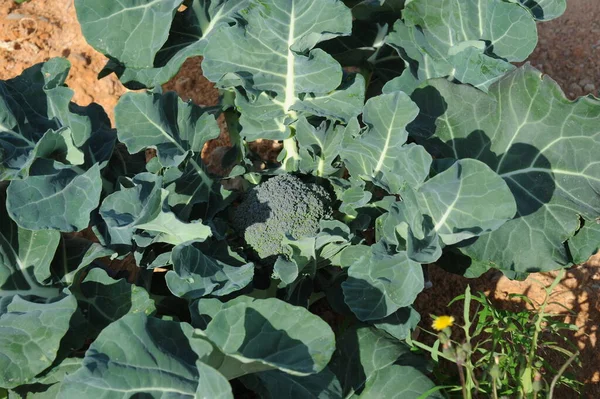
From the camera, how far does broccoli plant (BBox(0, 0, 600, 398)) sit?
5.58ft

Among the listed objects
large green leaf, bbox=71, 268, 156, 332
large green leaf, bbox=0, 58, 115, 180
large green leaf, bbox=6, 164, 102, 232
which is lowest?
large green leaf, bbox=71, 268, 156, 332

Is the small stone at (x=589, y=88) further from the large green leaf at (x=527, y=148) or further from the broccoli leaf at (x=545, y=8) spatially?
the large green leaf at (x=527, y=148)

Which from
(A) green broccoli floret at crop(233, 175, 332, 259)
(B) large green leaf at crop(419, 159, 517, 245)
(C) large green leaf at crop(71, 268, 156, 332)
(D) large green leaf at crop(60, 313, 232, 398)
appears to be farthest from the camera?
(A) green broccoli floret at crop(233, 175, 332, 259)

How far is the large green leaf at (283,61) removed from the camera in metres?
1.96

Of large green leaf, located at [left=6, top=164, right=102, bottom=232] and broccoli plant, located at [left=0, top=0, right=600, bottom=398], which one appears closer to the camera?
broccoli plant, located at [left=0, top=0, right=600, bottom=398]

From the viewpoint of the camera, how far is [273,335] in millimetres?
Result: 1654

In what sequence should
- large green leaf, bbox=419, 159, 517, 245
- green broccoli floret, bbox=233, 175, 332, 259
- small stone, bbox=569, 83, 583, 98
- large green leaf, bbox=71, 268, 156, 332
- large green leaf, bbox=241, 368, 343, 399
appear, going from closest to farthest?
large green leaf, bbox=419, 159, 517, 245 < large green leaf, bbox=241, 368, 343, 399 < large green leaf, bbox=71, 268, 156, 332 < green broccoli floret, bbox=233, 175, 332, 259 < small stone, bbox=569, 83, 583, 98

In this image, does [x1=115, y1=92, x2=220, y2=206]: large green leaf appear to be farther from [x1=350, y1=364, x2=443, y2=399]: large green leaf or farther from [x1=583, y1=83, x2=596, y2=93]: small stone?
[x1=583, y1=83, x2=596, y2=93]: small stone

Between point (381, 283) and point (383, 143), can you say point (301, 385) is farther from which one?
point (383, 143)

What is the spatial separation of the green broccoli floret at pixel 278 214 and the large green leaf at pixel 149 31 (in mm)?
491

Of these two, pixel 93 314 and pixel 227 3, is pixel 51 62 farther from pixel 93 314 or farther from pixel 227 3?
pixel 93 314

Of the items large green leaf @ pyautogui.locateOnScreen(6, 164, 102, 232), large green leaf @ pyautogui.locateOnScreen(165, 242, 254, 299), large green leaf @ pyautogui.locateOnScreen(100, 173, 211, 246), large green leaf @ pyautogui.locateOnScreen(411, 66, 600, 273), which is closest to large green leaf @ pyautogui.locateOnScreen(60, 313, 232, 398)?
large green leaf @ pyautogui.locateOnScreen(165, 242, 254, 299)

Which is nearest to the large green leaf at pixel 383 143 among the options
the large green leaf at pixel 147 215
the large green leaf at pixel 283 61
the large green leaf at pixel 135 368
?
the large green leaf at pixel 283 61

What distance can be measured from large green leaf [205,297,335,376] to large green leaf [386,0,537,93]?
815mm
